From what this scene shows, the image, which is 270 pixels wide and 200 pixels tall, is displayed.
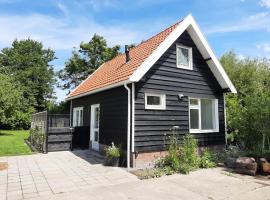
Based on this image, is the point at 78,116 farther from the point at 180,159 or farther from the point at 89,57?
the point at 89,57

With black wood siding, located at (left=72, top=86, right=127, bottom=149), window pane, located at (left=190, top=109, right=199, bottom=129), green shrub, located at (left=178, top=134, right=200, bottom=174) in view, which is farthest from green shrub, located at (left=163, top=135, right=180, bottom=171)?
window pane, located at (left=190, top=109, right=199, bottom=129)

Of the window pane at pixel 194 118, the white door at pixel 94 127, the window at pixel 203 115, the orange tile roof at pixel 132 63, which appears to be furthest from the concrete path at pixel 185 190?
the white door at pixel 94 127

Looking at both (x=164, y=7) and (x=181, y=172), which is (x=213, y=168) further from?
(x=164, y=7)

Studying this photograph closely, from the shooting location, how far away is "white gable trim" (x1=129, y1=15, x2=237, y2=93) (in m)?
9.38

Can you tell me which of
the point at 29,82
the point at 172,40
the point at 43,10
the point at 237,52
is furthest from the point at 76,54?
the point at 172,40

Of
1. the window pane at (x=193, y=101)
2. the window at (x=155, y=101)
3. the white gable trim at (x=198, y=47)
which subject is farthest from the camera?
the window pane at (x=193, y=101)

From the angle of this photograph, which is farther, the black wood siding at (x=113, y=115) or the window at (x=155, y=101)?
the window at (x=155, y=101)

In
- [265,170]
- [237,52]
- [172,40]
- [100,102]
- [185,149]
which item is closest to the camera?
[265,170]

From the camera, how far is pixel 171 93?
10.6 meters

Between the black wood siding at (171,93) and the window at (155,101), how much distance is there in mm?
166

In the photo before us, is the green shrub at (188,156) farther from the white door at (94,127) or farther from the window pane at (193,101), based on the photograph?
the white door at (94,127)

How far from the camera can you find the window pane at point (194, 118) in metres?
11.5

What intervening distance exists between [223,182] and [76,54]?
94.3 feet

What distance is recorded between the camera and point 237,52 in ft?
89.8
